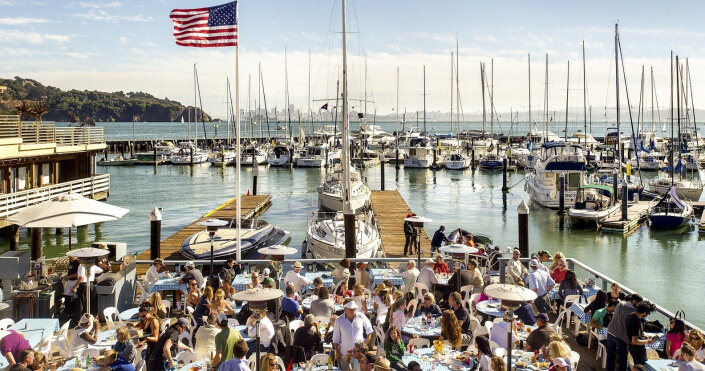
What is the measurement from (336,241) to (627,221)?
67.4 feet

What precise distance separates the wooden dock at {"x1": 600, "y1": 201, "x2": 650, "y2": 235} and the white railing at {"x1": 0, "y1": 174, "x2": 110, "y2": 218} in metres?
27.5

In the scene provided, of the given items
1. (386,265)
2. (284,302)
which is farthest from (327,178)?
(284,302)

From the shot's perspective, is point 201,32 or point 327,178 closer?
point 201,32

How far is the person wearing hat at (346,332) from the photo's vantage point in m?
9.60

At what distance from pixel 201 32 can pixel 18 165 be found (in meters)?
19.3

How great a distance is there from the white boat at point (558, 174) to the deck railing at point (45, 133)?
1124 inches

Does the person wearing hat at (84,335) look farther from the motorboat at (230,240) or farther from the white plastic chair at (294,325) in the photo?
the motorboat at (230,240)

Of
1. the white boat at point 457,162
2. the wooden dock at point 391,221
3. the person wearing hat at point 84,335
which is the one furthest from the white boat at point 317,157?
the person wearing hat at point 84,335

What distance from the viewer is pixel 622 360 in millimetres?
9578

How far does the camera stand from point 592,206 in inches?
1497

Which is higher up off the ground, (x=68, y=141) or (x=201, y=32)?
(x=201, y=32)

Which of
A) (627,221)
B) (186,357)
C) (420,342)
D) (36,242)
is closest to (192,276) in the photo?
(186,357)

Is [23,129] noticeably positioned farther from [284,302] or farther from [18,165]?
[284,302]

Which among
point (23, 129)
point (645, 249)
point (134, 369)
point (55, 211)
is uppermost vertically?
point (23, 129)
